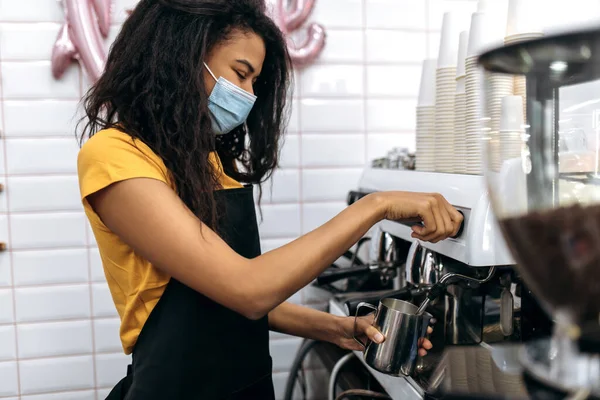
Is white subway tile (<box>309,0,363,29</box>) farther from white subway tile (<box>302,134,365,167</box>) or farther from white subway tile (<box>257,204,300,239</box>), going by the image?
white subway tile (<box>257,204,300,239</box>)

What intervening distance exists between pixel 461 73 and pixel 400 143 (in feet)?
2.57

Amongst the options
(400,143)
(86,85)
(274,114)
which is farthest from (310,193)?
(86,85)

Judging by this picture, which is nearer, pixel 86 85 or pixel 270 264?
pixel 270 264

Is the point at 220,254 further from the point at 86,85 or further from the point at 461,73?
the point at 86,85

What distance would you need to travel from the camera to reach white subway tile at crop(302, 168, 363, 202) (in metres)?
1.82

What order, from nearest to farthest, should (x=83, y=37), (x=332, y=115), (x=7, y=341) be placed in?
(x=83, y=37) < (x=7, y=341) < (x=332, y=115)

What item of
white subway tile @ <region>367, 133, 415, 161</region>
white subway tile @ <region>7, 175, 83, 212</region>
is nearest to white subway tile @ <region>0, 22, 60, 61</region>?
white subway tile @ <region>7, 175, 83, 212</region>

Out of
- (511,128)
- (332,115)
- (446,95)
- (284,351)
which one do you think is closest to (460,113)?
(446,95)

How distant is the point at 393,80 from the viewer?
1.84m

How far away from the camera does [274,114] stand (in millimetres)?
1273

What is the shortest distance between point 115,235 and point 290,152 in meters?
0.92

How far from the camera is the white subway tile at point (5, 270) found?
1679mm

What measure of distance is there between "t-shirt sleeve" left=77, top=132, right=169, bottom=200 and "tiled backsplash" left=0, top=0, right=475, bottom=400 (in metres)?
0.80

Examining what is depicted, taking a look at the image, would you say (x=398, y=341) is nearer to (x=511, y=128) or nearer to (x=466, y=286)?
(x=466, y=286)
